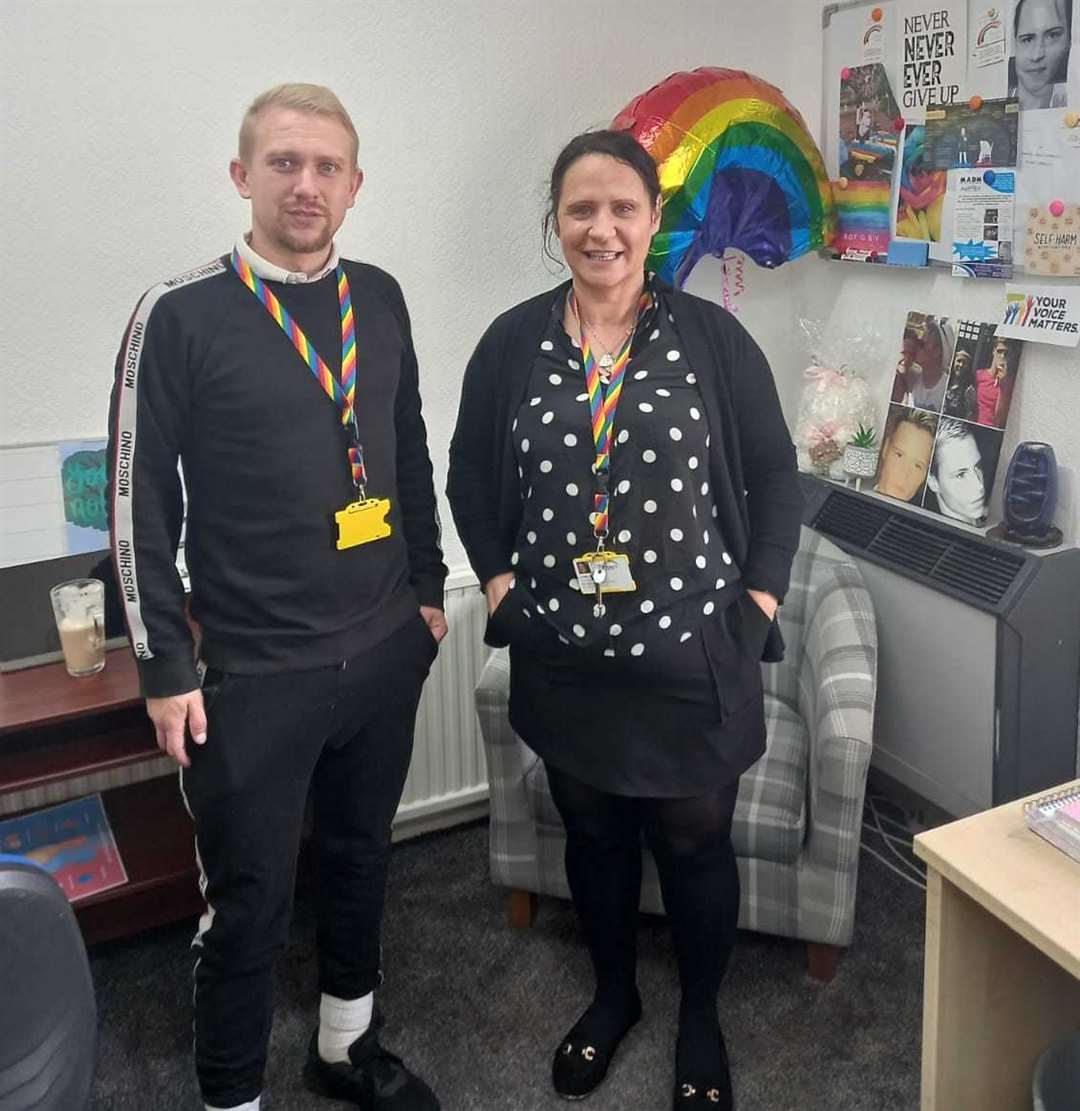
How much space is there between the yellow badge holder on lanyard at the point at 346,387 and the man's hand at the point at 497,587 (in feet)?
0.64

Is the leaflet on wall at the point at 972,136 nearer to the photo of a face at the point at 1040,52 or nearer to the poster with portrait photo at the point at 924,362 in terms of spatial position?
the photo of a face at the point at 1040,52

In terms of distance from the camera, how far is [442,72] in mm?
2141

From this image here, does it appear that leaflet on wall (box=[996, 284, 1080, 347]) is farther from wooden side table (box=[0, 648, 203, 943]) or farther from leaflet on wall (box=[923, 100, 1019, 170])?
wooden side table (box=[0, 648, 203, 943])

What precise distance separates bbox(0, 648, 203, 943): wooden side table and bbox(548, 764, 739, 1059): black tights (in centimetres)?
74

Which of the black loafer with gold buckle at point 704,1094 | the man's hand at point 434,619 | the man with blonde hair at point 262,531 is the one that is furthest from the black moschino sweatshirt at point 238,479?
the black loafer with gold buckle at point 704,1094

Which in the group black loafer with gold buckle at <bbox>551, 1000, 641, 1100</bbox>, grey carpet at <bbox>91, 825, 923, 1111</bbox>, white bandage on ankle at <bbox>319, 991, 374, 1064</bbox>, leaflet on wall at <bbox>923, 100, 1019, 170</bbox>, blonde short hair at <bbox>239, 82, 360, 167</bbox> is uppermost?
blonde short hair at <bbox>239, 82, 360, 167</bbox>

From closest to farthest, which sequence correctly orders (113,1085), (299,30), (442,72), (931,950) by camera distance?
1. (931,950)
2. (113,1085)
3. (299,30)
4. (442,72)

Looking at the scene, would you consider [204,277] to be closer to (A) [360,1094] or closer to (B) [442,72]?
(B) [442,72]

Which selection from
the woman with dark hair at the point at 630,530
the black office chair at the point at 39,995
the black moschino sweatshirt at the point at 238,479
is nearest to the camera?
the black office chair at the point at 39,995

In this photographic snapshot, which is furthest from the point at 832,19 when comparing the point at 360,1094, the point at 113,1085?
the point at 113,1085

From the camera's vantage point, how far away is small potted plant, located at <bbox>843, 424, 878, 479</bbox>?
2.42 meters

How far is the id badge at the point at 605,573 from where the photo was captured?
1.42 m

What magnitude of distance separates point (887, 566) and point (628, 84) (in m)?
1.17

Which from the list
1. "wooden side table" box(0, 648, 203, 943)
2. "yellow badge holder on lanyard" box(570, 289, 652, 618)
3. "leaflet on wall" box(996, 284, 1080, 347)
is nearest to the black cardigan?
"yellow badge holder on lanyard" box(570, 289, 652, 618)
